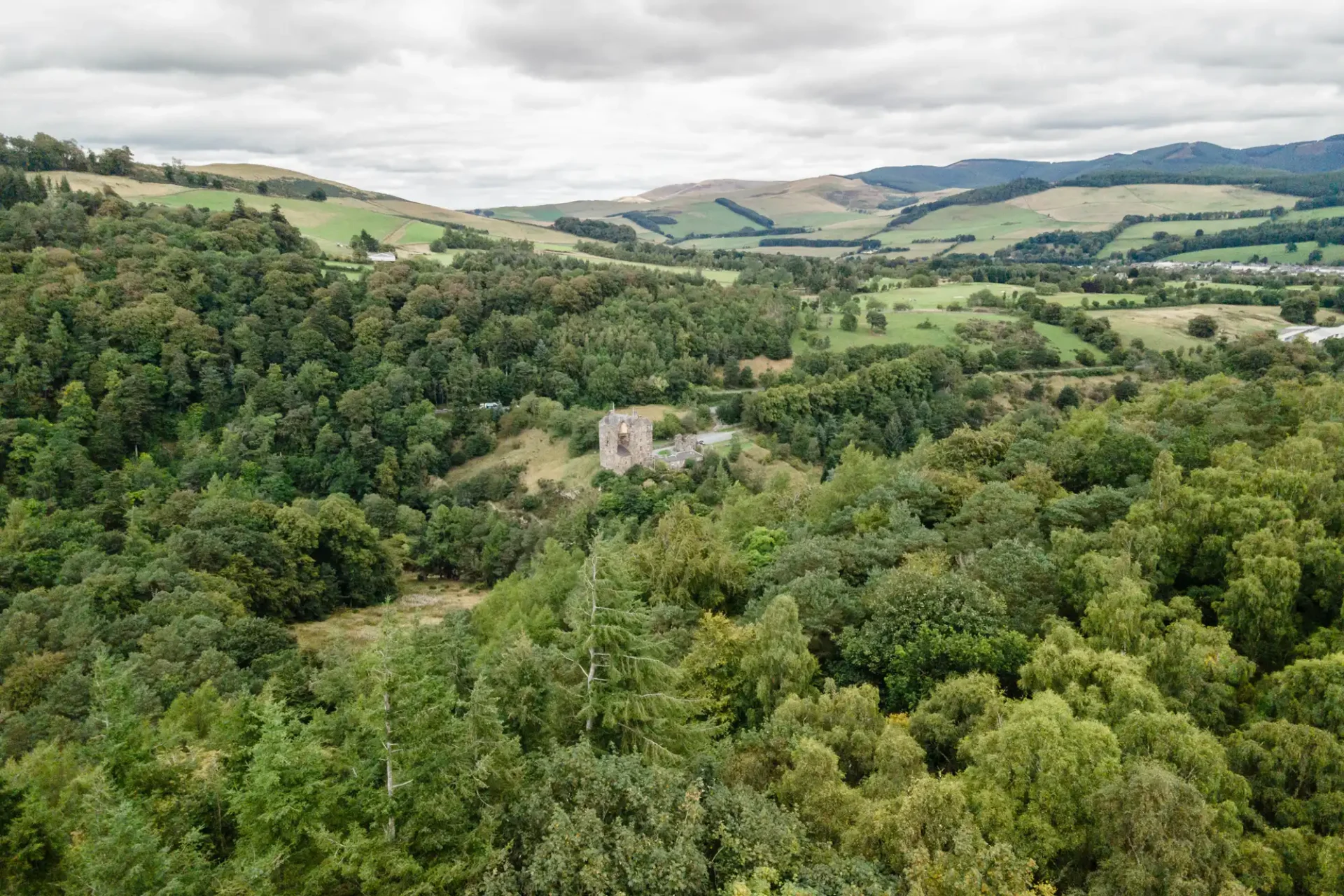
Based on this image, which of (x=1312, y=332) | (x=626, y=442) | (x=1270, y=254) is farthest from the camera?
(x=1270, y=254)

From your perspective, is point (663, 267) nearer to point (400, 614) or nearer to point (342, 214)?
point (342, 214)

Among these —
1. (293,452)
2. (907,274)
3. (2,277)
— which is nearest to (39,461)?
(293,452)

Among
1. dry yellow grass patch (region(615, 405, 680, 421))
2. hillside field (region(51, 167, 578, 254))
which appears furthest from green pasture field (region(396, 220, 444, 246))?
dry yellow grass patch (region(615, 405, 680, 421))

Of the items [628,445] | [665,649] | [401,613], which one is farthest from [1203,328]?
[665,649]

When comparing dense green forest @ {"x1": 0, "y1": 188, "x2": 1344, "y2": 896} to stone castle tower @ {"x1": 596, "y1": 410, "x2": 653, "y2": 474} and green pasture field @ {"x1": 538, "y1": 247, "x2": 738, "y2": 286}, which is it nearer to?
stone castle tower @ {"x1": 596, "y1": 410, "x2": 653, "y2": 474}

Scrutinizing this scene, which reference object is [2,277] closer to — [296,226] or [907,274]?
[296,226]

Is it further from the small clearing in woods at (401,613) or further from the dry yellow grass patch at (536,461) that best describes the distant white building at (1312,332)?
the small clearing in woods at (401,613)

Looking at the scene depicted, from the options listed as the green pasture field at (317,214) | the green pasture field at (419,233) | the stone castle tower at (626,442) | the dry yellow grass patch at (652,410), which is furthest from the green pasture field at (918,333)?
the green pasture field at (317,214)
